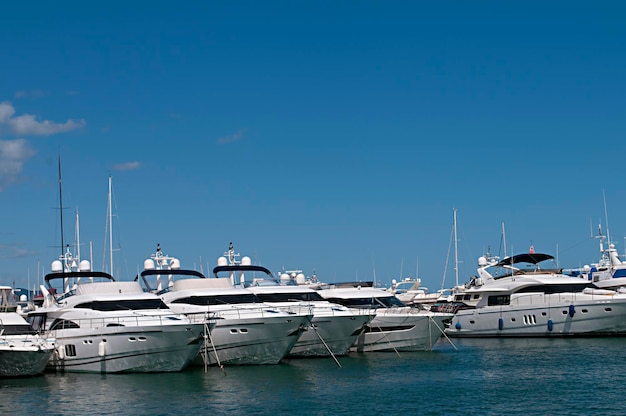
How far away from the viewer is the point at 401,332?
146ft

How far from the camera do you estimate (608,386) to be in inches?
1238

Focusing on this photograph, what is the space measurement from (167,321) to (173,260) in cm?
1916

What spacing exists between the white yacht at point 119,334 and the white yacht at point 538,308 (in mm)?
24652

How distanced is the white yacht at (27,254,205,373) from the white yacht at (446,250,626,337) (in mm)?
24652

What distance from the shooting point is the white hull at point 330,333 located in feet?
134

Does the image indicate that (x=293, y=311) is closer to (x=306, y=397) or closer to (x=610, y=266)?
(x=306, y=397)

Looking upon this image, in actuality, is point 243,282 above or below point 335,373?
above

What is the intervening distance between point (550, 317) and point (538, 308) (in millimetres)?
947

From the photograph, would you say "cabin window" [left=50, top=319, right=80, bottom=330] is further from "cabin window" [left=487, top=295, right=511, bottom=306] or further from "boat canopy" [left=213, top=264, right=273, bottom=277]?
"cabin window" [left=487, top=295, right=511, bottom=306]

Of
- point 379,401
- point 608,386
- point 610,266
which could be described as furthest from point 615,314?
point 379,401

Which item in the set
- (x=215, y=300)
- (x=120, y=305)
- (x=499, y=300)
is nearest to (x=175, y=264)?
(x=215, y=300)

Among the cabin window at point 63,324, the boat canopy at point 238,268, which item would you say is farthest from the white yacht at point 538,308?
the cabin window at point 63,324

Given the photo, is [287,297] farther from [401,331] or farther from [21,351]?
[21,351]

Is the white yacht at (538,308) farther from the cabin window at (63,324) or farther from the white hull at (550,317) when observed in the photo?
the cabin window at (63,324)
